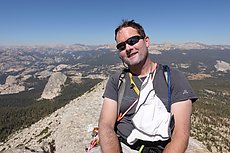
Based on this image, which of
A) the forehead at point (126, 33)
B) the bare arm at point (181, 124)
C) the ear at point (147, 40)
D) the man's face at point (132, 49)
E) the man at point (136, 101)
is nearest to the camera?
the bare arm at point (181, 124)

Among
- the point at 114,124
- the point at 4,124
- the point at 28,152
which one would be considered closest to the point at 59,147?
the point at 28,152

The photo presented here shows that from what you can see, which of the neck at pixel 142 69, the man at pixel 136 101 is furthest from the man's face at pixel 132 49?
the neck at pixel 142 69

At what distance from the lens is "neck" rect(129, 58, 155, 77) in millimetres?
5867

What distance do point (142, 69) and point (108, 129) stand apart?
1.61 m

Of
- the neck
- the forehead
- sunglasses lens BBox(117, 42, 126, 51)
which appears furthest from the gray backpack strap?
the forehead

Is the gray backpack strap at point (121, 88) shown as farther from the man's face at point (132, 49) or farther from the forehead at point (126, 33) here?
the forehead at point (126, 33)

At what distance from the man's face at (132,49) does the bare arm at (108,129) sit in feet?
3.56

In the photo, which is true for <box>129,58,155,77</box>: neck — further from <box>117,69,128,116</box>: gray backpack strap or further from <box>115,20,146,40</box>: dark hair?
<box>115,20,146,40</box>: dark hair

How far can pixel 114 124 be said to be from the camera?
576 cm


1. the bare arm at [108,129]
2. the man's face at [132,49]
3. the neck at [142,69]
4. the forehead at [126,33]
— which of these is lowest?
the bare arm at [108,129]

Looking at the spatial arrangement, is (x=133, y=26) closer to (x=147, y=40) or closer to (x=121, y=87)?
(x=147, y=40)

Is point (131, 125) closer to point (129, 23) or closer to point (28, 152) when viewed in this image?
point (129, 23)

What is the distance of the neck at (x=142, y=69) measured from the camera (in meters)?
5.87

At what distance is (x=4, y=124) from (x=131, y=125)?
128227 millimetres
